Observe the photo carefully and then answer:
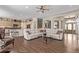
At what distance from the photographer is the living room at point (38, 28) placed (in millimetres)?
2840

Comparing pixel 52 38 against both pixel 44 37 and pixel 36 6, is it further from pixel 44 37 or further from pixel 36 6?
pixel 36 6

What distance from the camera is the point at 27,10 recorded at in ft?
9.43

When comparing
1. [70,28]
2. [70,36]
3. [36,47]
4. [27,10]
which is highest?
[27,10]

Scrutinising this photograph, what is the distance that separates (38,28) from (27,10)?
498 millimetres

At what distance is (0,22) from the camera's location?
283 cm

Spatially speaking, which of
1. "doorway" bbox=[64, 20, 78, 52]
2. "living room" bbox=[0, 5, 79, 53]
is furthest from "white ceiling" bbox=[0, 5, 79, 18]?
"doorway" bbox=[64, 20, 78, 52]

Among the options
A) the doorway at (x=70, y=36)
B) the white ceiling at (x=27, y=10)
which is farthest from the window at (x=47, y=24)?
the doorway at (x=70, y=36)

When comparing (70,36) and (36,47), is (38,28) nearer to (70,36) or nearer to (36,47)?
(36,47)

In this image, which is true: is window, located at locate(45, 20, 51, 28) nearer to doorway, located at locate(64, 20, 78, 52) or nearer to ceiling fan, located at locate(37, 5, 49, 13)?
ceiling fan, located at locate(37, 5, 49, 13)

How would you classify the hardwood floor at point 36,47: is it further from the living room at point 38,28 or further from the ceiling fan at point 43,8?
the ceiling fan at point 43,8

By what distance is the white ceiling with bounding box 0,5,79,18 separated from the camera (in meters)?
2.82

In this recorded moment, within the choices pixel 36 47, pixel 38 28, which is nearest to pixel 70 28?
pixel 38 28
